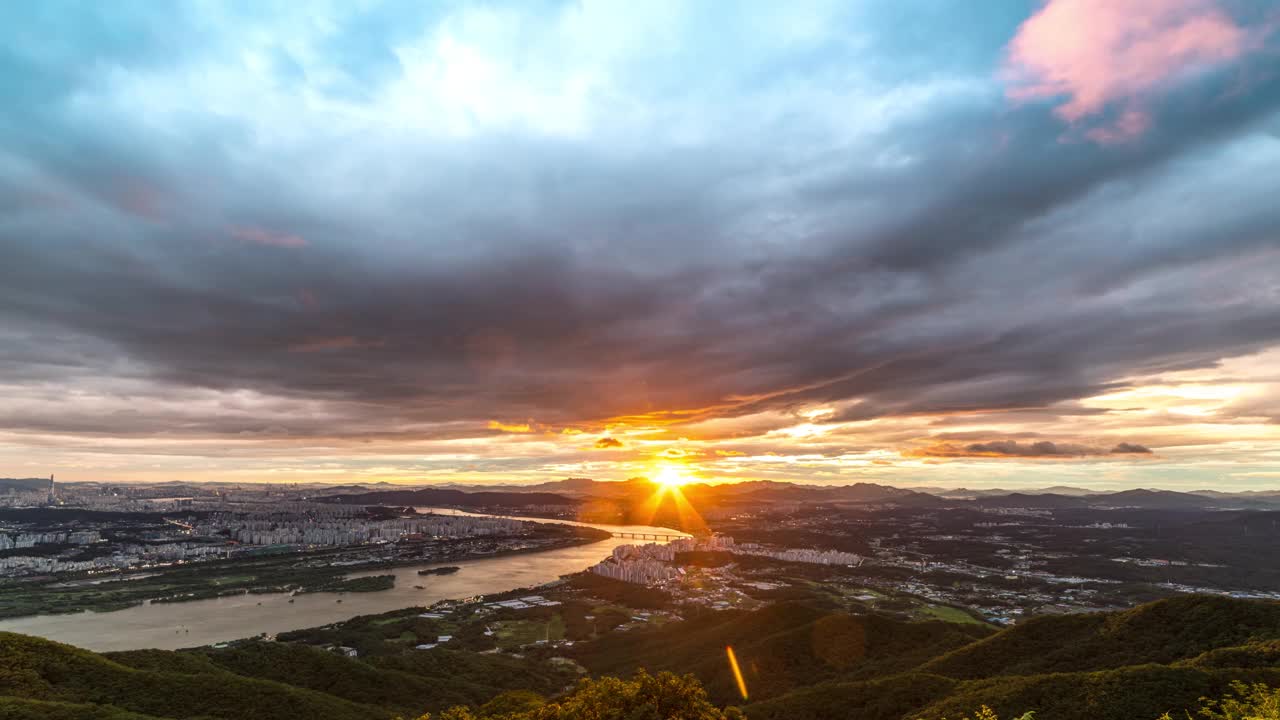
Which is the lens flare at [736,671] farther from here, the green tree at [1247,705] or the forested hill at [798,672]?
the green tree at [1247,705]

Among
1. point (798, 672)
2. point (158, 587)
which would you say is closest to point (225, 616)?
point (158, 587)

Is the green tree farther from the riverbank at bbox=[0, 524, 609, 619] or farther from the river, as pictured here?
the riverbank at bbox=[0, 524, 609, 619]

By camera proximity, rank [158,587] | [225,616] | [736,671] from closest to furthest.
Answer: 1. [736,671]
2. [225,616]
3. [158,587]

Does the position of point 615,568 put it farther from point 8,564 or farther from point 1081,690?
point 8,564

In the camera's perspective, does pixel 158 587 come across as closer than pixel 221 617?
No

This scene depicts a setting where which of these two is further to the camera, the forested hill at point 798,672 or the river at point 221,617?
the river at point 221,617

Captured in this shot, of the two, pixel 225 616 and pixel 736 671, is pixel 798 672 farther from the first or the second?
pixel 225 616

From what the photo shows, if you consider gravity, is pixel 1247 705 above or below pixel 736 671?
above

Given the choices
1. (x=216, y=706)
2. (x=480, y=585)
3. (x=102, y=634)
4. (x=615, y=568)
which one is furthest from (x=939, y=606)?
(x=102, y=634)

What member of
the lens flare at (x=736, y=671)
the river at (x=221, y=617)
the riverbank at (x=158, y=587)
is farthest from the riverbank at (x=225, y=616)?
the lens flare at (x=736, y=671)
